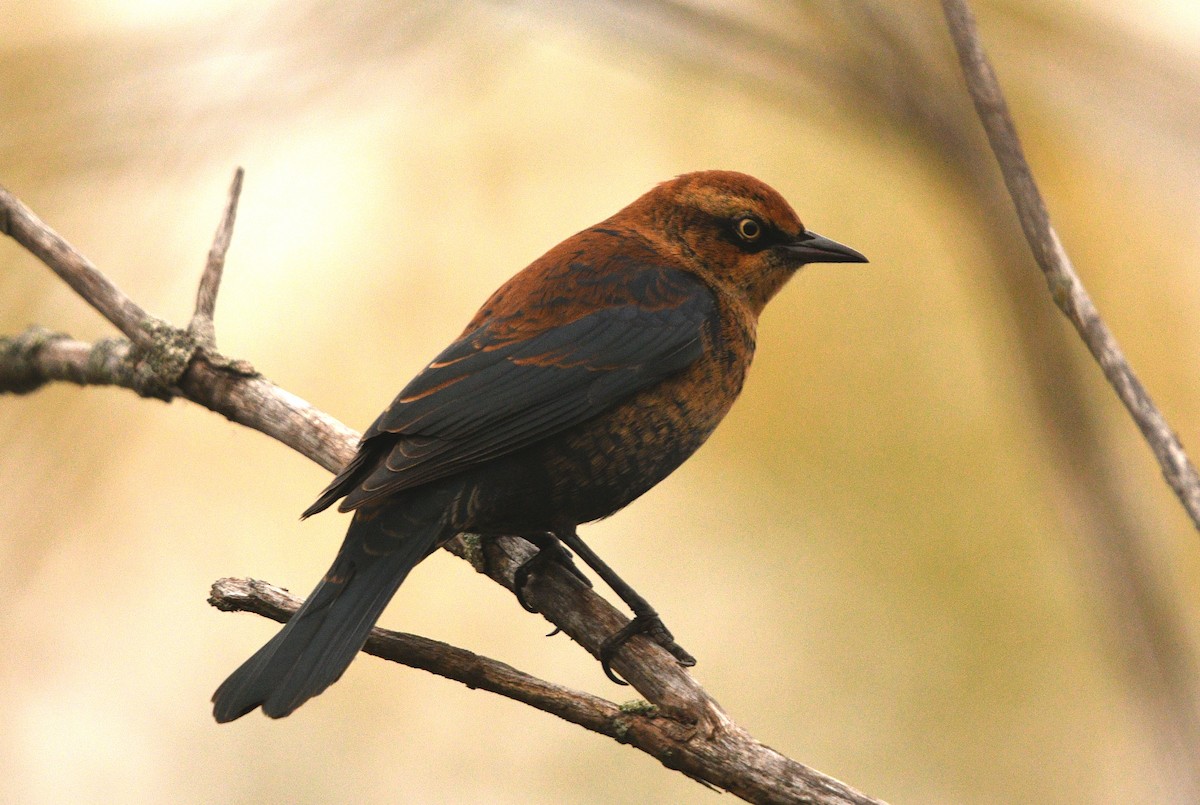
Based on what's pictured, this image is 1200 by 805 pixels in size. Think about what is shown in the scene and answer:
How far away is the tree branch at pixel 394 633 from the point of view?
239 centimetres

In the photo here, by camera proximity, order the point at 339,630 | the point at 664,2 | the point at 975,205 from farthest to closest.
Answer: the point at 664,2
the point at 339,630
the point at 975,205

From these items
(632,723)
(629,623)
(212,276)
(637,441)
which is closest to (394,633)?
(632,723)

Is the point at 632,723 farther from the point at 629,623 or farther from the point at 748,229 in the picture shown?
the point at 748,229

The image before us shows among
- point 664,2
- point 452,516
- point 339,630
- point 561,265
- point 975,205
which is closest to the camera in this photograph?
point 975,205

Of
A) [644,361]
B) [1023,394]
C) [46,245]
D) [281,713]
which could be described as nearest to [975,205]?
[1023,394]

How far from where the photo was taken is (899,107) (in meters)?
2.24

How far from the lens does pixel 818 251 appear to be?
363 cm

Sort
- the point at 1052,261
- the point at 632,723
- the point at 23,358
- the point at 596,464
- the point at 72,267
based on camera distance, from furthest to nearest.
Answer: the point at 23,358, the point at 72,267, the point at 596,464, the point at 632,723, the point at 1052,261

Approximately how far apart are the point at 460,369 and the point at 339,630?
849 millimetres

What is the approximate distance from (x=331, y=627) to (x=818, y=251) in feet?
6.43

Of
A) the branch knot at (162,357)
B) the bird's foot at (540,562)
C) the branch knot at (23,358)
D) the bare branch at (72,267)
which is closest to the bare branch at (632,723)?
the bird's foot at (540,562)

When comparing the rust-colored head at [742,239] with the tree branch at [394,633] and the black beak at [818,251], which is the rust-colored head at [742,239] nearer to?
the black beak at [818,251]

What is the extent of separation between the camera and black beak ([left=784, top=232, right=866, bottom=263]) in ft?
11.9

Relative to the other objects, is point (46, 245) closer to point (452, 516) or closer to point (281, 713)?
point (452, 516)
